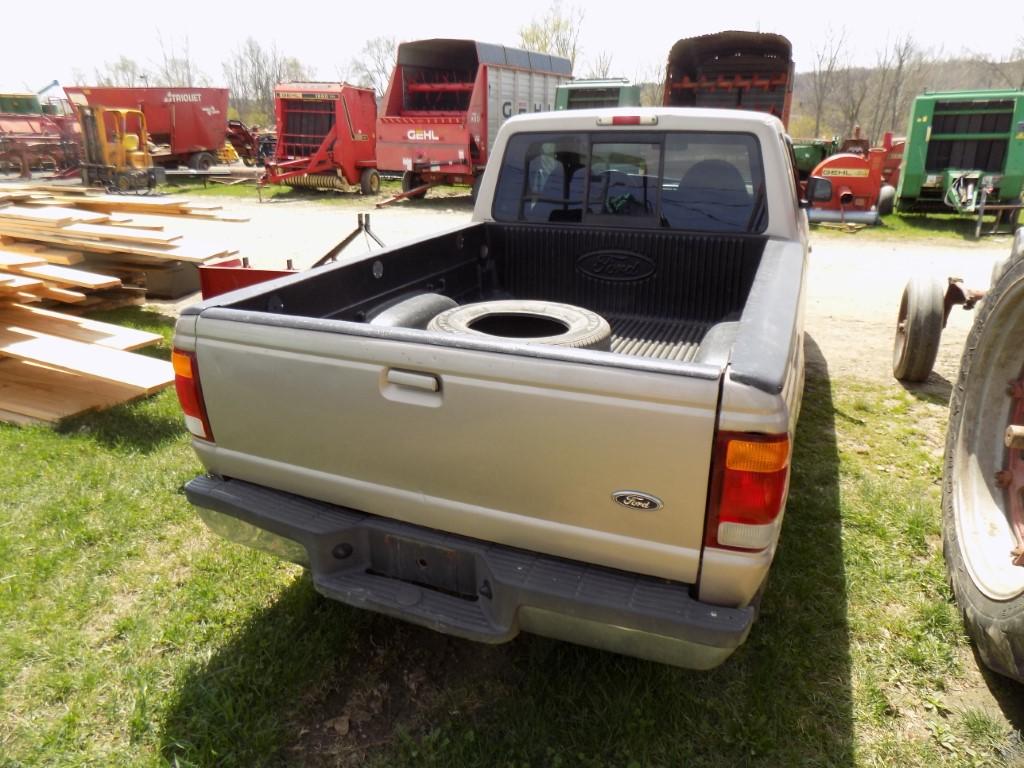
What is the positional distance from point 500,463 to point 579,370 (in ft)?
1.29

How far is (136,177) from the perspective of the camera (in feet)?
60.2

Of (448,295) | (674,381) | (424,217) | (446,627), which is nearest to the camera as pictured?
(674,381)

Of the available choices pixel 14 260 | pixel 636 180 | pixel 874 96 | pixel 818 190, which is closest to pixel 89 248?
pixel 14 260

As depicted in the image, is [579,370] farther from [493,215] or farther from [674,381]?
[493,215]

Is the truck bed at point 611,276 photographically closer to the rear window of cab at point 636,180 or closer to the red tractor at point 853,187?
the rear window of cab at point 636,180

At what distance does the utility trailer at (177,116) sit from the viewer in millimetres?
21656

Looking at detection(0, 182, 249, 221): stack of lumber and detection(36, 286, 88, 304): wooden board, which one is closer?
detection(36, 286, 88, 304): wooden board

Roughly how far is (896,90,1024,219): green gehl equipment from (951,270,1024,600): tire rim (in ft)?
35.0

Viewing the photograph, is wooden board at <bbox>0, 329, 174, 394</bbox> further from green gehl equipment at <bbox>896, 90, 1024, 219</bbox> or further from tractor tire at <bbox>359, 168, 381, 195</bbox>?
tractor tire at <bbox>359, 168, 381, 195</bbox>

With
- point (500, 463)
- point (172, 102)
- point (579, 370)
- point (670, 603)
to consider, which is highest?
point (172, 102)

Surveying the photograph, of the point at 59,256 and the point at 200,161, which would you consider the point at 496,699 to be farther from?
the point at 200,161

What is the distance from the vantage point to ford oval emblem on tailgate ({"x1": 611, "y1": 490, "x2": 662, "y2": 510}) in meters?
1.89

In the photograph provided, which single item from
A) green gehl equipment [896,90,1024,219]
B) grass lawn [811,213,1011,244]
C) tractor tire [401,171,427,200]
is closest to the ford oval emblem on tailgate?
grass lawn [811,213,1011,244]

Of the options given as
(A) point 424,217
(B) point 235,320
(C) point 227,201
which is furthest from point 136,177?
(B) point 235,320
